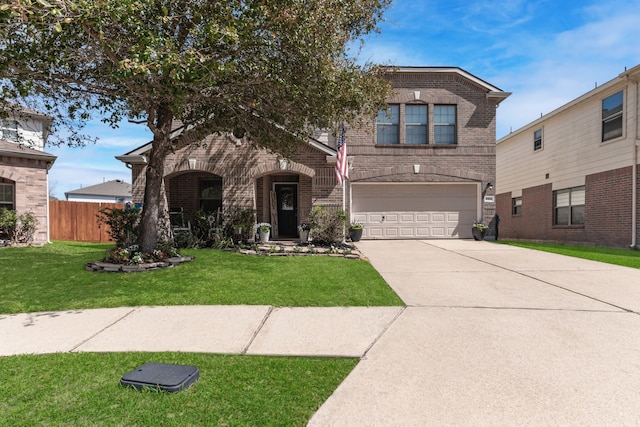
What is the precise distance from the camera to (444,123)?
15.2m

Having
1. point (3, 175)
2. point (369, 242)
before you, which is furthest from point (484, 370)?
point (3, 175)

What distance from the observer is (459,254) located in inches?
405

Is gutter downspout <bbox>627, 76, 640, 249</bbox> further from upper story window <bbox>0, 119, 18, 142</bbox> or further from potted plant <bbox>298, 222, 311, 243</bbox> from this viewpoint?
upper story window <bbox>0, 119, 18, 142</bbox>

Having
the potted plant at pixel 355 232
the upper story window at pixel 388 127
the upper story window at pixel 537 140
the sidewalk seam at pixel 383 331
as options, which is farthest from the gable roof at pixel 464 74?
the sidewalk seam at pixel 383 331

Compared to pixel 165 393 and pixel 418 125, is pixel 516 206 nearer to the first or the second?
pixel 418 125

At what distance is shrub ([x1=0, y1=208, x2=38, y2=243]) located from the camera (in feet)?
40.9

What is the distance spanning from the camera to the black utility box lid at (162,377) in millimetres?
2768

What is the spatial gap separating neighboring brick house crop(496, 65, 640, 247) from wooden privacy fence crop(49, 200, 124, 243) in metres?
21.5

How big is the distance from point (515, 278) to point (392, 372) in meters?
4.94

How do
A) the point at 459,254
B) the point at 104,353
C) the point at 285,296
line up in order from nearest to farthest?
1. the point at 104,353
2. the point at 285,296
3. the point at 459,254

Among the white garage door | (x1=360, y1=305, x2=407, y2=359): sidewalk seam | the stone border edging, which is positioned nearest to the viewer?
(x1=360, y1=305, x2=407, y2=359): sidewalk seam

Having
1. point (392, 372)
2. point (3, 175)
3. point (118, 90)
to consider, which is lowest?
point (392, 372)

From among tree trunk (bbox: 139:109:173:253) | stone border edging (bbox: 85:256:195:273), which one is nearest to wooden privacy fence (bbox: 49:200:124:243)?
tree trunk (bbox: 139:109:173:253)

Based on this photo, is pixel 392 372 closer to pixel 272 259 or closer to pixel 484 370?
pixel 484 370
